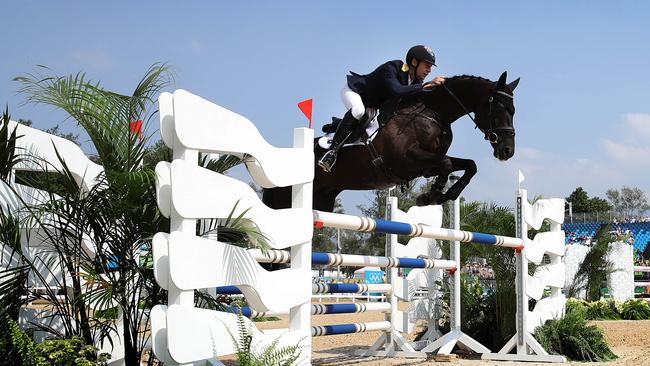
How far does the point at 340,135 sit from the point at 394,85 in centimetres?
49

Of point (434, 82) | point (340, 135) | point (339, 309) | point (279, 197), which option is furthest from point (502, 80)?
point (339, 309)

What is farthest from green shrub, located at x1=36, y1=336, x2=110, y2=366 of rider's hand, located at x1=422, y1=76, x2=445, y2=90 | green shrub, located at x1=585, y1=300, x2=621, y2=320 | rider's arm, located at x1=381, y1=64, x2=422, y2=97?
green shrub, located at x1=585, y1=300, x2=621, y2=320

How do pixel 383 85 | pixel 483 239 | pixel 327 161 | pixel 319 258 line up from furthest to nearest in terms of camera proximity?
pixel 483 239 → pixel 383 85 → pixel 327 161 → pixel 319 258

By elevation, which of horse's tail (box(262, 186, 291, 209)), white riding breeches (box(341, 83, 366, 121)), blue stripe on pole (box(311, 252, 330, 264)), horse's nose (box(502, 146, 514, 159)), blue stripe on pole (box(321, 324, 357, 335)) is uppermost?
white riding breeches (box(341, 83, 366, 121))

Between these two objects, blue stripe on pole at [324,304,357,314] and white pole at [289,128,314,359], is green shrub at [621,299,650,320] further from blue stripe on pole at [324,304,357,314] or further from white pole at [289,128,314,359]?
A: white pole at [289,128,314,359]

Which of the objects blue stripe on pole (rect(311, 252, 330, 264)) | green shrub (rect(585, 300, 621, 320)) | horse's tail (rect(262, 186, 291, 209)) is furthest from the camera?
green shrub (rect(585, 300, 621, 320))

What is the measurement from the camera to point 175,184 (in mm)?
2545

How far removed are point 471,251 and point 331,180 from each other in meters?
3.11

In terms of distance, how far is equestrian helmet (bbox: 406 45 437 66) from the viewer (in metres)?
5.07

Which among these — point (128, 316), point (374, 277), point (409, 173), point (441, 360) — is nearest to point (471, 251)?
point (441, 360)

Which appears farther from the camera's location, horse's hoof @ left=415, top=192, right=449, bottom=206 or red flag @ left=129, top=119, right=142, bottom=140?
horse's hoof @ left=415, top=192, right=449, bottom=206

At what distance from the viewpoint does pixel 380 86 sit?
16.9ft

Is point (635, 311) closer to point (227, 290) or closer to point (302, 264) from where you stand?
point (227, 290)

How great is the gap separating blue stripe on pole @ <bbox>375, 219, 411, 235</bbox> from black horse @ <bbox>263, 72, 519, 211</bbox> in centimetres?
57
